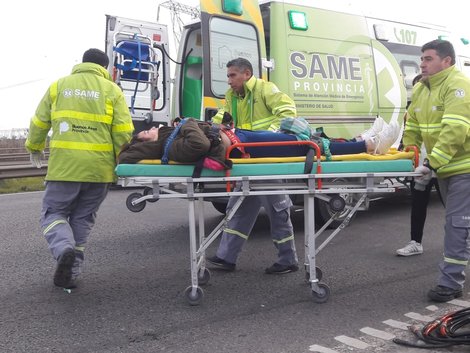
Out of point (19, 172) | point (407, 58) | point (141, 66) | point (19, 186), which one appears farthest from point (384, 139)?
point (19, 186)

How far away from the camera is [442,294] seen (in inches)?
148

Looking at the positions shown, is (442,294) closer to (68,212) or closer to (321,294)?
(321,294)

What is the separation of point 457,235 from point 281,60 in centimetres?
281

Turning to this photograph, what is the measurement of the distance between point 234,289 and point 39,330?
1.46 m

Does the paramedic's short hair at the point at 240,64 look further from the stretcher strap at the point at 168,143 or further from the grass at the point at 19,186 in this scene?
the grass at the point at 19,186

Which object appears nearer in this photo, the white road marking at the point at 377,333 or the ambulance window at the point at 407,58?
the white road marking at the point at 377,333

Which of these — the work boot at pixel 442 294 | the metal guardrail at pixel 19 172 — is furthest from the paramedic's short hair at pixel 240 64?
the metal guardrail at pixel 19 172

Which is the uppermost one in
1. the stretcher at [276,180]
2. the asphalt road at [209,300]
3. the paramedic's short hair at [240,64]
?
the paramedic's short hair at [240,64]

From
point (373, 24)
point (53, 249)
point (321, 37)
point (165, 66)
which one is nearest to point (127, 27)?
point (165, 66)

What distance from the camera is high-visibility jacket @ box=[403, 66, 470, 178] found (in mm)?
3650

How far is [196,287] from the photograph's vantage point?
146 inches

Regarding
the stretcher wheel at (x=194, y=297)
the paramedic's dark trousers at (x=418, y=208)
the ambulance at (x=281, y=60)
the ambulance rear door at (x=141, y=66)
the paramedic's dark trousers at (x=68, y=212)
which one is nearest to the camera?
the stretcher wheel at (x=194, y=297)

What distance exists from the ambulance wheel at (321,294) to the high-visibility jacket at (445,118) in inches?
44.7

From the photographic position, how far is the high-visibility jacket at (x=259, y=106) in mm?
4375
